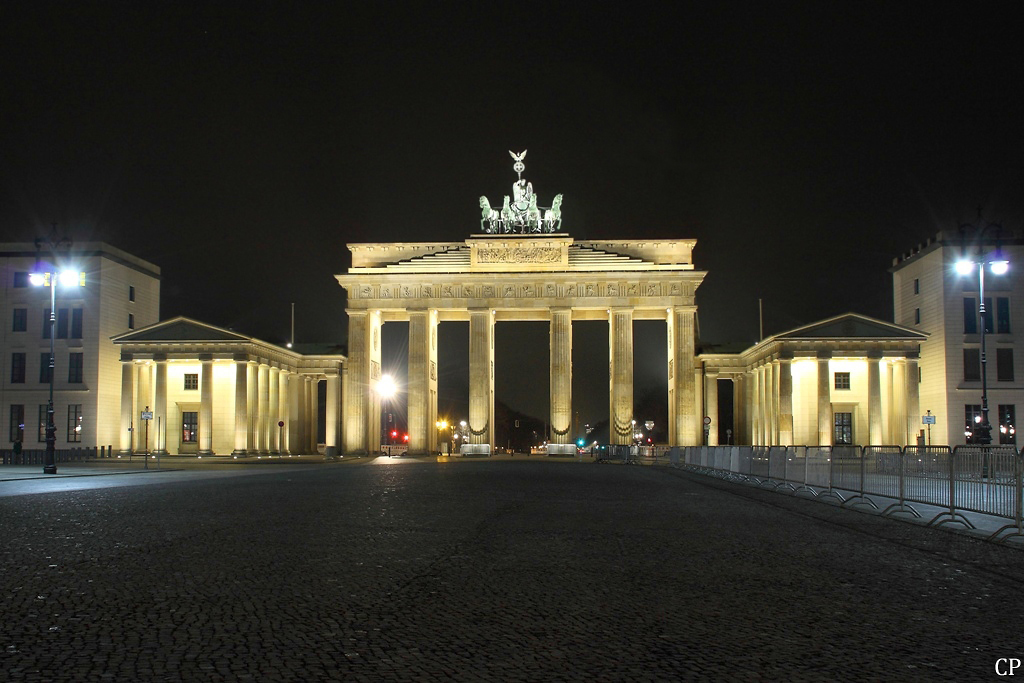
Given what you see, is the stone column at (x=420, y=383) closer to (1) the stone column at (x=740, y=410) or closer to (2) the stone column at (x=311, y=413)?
(2) the stone column at (x=311, y=413)

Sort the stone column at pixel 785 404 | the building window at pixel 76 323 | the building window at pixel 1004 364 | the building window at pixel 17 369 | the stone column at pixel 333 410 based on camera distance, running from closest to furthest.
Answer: the building window at pixel 1004 364 → the stone column at pixel 785 404 → the building window at pixel 76 323 → the building window at pixel 17 369 → the stone column at pixel 333 410

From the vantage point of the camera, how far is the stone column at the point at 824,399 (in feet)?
235

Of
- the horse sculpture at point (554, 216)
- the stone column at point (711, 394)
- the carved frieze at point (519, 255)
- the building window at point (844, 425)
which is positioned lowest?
the building window at point (844, 425)

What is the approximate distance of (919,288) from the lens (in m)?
77.1

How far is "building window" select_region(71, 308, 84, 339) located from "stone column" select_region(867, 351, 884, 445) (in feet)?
195

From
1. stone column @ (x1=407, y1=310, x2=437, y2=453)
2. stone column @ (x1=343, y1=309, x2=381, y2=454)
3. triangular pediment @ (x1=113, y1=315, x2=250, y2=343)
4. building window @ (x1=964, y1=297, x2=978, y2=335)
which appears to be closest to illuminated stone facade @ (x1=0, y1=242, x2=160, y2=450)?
triangular pediment @ (x1=113, y1=315, x2=250, y2=343)

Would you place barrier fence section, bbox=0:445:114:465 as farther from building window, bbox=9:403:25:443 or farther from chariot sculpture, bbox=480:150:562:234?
chariot sculpture, bbox=480:150:562:234

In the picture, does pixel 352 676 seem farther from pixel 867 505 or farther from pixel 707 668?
pixel 867 505

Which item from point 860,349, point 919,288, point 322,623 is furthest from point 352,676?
point 919,288

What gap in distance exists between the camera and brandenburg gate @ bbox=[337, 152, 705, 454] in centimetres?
7769

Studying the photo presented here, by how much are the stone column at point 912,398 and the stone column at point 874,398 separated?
6.30ft

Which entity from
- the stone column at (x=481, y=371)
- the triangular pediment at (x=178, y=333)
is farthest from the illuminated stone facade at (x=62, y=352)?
the stone column at (x=481, y=371)

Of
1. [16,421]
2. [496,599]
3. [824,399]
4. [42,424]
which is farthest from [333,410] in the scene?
[496,599]

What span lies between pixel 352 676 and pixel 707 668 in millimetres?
2487
